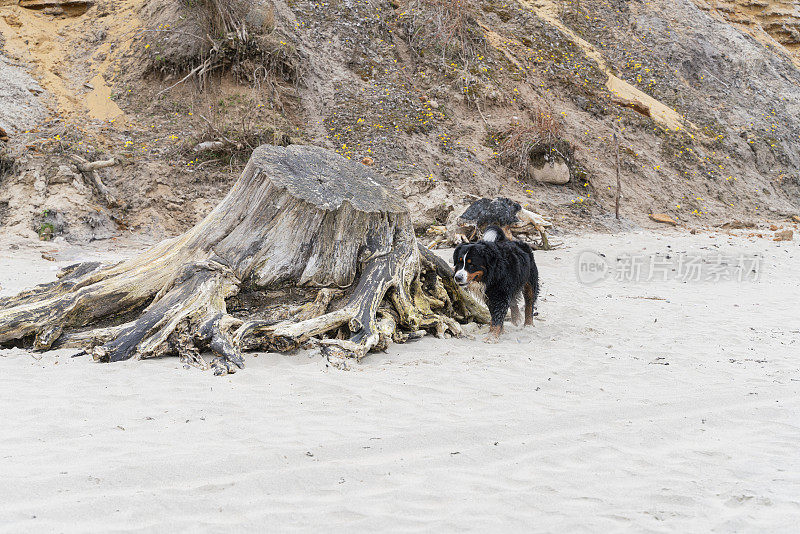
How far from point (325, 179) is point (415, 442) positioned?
2843mm

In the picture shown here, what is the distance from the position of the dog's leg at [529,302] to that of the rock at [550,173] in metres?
8.73

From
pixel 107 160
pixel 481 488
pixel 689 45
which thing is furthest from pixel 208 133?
pixel 689 45

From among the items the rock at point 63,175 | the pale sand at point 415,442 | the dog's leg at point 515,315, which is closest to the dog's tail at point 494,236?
the dog's leg at point 515,315

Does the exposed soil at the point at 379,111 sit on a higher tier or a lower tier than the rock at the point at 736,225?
higher

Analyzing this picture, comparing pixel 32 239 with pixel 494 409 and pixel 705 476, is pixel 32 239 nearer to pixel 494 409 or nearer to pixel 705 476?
pixel 494 409

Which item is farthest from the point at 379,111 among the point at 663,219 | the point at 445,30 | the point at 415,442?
the point at 415,442

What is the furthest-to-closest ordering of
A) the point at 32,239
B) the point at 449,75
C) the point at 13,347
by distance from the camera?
the point at 449,75 → the point at 32,239 → the point at 13,347

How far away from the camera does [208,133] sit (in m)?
12.1

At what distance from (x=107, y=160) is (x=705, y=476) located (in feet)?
38.1

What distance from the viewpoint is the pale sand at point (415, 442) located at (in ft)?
6.99

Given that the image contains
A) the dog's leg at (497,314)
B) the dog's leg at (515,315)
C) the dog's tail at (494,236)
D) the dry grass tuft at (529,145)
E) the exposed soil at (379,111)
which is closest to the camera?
the dog's leg at (497,314)

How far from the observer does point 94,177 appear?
10.6 m

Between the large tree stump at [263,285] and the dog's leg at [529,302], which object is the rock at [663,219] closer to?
the dog's leg at [529,302]

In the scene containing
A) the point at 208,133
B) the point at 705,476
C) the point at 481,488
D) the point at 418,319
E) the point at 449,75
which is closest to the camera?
the point at 481,488
